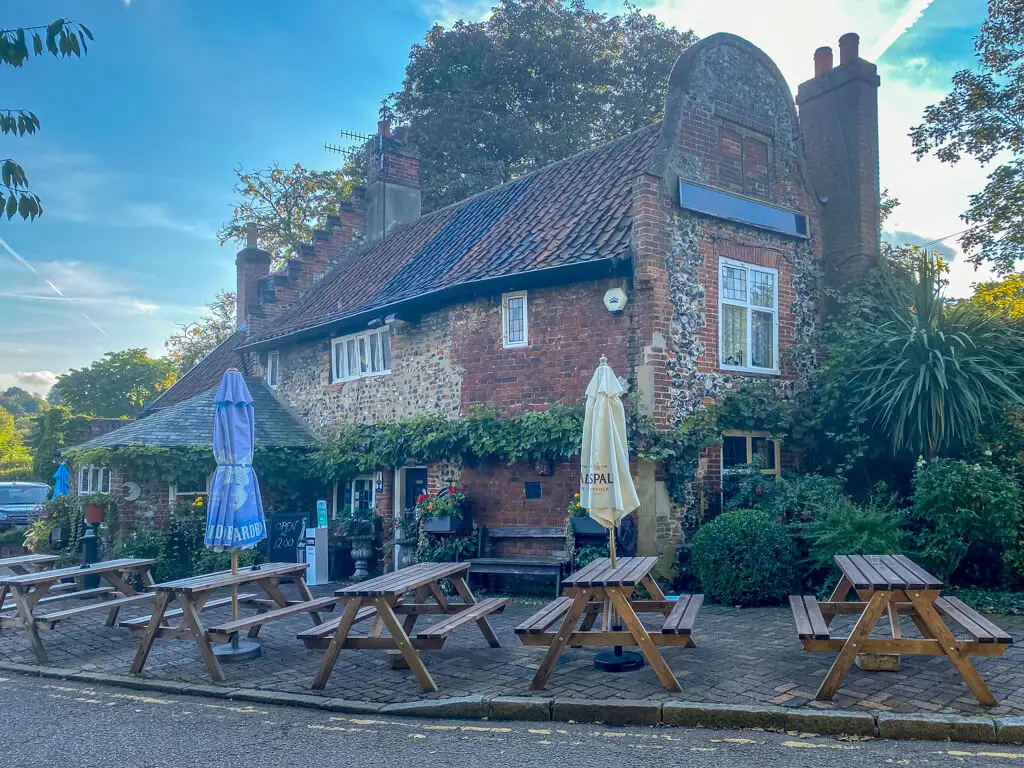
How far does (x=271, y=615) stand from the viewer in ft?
25.1

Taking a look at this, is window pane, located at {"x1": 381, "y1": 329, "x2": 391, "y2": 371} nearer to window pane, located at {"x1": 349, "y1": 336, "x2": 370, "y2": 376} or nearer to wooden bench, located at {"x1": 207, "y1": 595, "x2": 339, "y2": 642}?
window pane, located at {"x1": 349, "y1": 336, "x2": 370, "y2": 376}

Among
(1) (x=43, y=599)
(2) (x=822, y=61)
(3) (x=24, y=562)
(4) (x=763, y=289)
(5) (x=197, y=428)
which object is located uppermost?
(2) (x=822, y=61)

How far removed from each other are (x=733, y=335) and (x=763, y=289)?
1152 mm

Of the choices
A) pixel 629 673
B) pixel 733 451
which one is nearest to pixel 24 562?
pixel 629 673

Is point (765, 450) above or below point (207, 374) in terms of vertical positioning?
below

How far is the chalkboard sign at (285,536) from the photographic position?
14203 millimetres

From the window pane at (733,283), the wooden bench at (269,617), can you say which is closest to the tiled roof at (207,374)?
the window pane at (733,283)

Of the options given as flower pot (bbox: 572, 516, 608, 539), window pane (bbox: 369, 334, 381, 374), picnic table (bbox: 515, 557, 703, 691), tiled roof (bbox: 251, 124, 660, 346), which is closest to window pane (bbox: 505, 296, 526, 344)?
tiled roof (bbox: 251, 124, 660, 346)

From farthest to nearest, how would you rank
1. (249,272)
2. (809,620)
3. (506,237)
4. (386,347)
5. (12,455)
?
(12,455) < (249,272) < (386,347) < (506,237) < (809,620)

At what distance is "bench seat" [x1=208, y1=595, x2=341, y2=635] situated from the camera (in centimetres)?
702

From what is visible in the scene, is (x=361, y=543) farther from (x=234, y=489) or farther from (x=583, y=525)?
(x=234, y=489)

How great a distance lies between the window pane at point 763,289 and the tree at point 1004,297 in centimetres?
304

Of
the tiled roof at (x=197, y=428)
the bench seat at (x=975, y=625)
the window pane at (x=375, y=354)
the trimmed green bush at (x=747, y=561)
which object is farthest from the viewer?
the window pane at (x=375, y=354)

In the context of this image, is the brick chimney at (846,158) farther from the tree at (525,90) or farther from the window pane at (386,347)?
the tree at (525,90)
